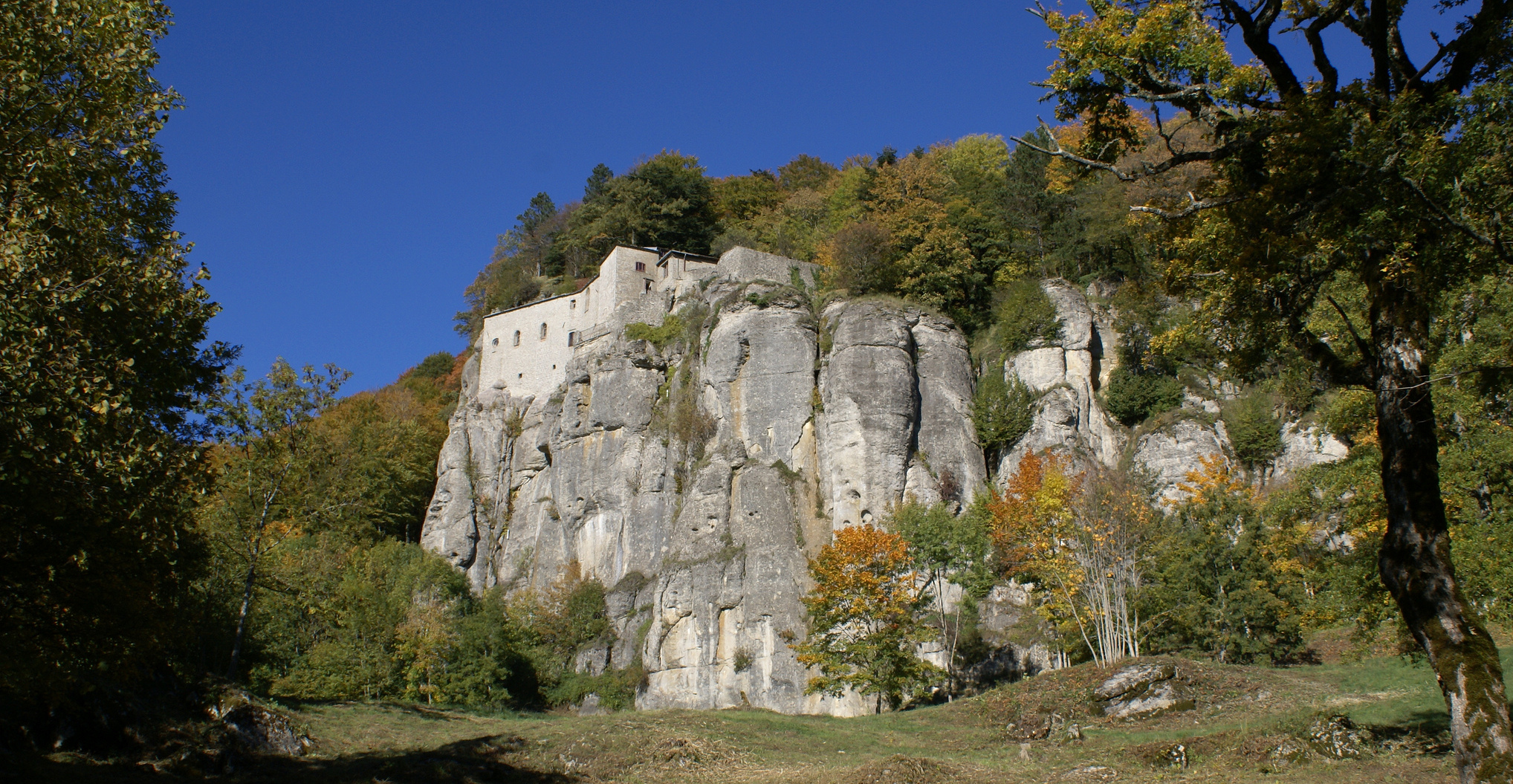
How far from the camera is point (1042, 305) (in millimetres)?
45688

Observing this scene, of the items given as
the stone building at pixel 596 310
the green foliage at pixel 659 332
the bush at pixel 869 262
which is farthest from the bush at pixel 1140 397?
the green foliage at pixel 659 332

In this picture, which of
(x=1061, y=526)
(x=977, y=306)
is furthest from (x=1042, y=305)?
(x=1061, y=526)

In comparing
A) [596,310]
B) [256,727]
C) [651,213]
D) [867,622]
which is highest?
[651,213]

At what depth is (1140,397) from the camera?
44.2 metres

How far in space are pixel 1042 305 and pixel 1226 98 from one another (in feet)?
114

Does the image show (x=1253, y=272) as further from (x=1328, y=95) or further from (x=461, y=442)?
(x=461, y=442)

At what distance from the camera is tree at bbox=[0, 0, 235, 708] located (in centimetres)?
998

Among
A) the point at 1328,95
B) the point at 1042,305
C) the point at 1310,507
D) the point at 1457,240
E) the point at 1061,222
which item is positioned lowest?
the point at 1310,507

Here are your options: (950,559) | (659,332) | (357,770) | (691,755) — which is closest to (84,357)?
(357,770)

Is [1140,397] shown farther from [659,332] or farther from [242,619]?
[242,619]

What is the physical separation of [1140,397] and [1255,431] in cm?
505

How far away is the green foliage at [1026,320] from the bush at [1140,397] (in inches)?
150

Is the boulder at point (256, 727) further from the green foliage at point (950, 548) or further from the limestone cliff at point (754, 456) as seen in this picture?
the green foliage at point (950, 548)

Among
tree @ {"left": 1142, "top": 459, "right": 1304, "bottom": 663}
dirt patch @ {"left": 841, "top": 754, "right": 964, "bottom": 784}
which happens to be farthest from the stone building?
dirt patch @ {"left": 841, "top": 754, "right": 964, "bottom": 784}
